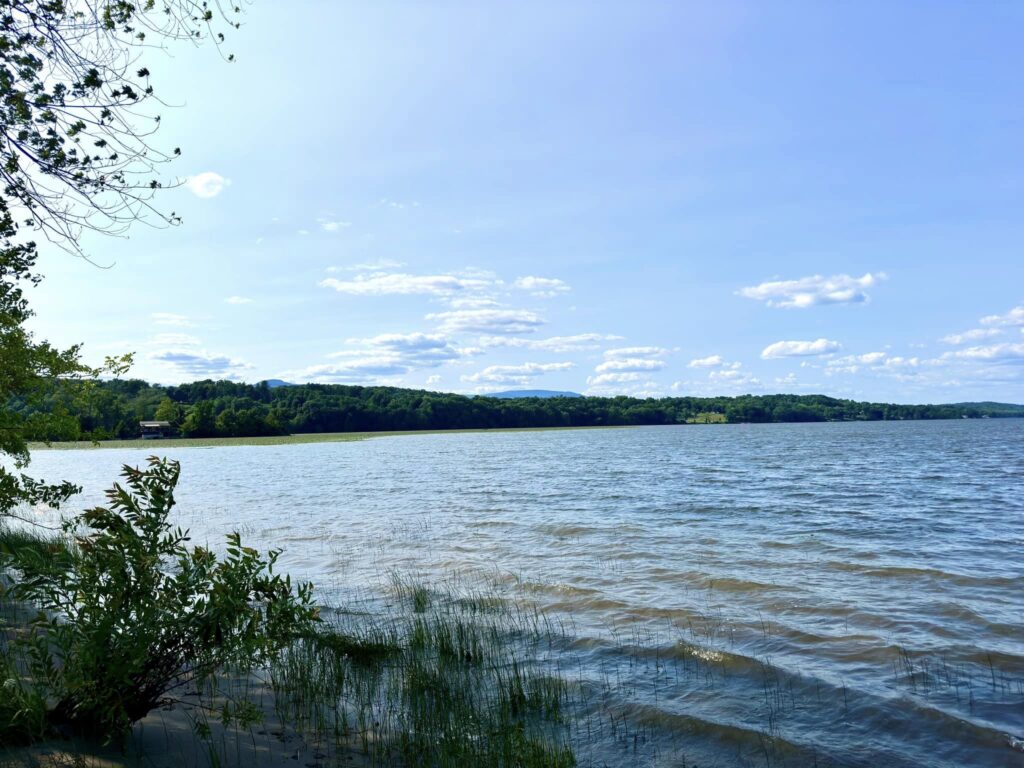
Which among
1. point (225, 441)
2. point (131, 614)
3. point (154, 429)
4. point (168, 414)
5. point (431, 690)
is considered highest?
point (168, 414)

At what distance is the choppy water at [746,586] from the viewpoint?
8.23 m

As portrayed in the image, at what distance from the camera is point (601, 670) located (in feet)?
33.1

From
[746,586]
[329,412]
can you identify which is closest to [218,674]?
[746,586]

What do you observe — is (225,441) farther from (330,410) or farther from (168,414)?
(330,410)

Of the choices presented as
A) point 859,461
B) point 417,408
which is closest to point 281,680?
point 859,461

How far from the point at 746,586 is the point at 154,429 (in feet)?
399

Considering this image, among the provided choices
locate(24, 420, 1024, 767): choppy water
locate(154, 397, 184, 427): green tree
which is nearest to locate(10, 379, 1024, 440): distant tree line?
locate(154, 397, 184, 427): green tree

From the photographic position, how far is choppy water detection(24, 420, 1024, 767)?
8227mm

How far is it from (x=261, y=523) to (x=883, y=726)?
22.0m

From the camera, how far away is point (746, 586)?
48.6ft

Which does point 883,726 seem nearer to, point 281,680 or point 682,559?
point 281,680

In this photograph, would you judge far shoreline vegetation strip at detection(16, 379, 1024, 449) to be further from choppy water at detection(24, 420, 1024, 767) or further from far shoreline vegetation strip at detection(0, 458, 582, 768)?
far shoreline vegetation strip at detection(0, 458, 582, 768)

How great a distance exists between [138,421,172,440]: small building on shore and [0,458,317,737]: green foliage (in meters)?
122

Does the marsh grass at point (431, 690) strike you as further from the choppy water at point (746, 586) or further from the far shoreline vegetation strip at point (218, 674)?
the choppy water at point (746, 586)
